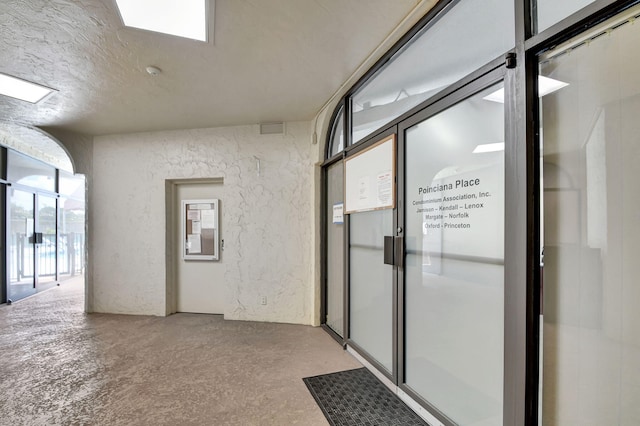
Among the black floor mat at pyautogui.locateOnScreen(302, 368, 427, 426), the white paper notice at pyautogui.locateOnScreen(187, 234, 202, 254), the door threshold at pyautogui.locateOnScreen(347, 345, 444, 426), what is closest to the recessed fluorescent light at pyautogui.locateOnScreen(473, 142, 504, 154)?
the door threshold at pyautogui.locateOnScreen(347, 345, 444, 426)

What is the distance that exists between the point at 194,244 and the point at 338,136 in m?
2.85

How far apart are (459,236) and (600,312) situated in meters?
0.76

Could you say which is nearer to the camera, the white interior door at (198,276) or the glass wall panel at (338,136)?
the glass wall panel at (338,136)

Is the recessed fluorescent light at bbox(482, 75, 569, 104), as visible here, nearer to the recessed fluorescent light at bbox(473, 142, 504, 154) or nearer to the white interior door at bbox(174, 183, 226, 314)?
the recessed fluorescent light at bbox(473, 142, 504, 154)

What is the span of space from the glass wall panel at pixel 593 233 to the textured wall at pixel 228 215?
3.16 m

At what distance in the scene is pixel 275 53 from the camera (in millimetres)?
2689

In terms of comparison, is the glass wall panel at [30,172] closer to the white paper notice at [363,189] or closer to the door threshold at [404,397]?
the white paper notice at [363,189]

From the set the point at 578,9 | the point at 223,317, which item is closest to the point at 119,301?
the point at 223,317

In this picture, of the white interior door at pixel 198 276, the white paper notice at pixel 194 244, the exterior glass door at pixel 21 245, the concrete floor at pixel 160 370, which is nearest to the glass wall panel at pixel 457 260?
the concrete floor at pixel 160 370

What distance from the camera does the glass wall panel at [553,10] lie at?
1291 millimetres

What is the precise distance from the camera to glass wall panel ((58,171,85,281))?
7988 mm

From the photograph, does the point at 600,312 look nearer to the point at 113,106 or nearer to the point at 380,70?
the point at 380,70

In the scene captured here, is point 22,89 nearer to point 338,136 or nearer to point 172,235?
point 172,235

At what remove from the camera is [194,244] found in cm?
498
